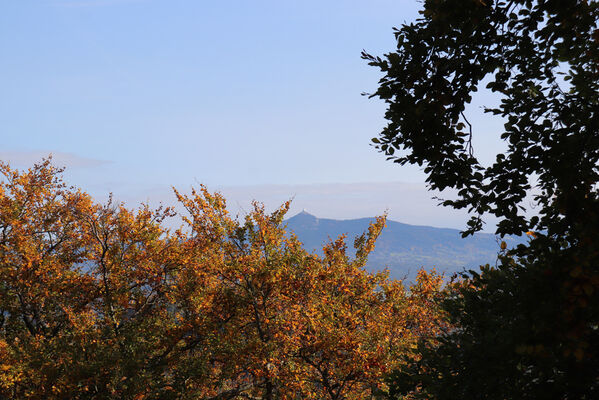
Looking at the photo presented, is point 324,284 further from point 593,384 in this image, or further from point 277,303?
point 593,384

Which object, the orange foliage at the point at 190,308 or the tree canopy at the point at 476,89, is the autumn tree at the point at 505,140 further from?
the orange foliage at the point at 190,308

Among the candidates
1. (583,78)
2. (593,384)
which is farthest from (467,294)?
(583,78)

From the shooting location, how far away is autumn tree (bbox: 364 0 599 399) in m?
5.55

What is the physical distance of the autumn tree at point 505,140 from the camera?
5.55 m

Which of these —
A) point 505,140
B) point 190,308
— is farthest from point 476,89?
point 190,308

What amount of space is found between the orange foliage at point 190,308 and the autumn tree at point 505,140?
312 inches

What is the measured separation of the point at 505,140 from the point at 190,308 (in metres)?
14.5

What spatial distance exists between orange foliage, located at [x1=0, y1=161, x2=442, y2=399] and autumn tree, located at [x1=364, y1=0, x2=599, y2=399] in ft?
26.0

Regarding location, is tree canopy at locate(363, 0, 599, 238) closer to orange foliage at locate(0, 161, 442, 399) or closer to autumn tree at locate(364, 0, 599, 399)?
autumn tree at locate(364, 0, 599, 399)

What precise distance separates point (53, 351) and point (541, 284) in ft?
52.9

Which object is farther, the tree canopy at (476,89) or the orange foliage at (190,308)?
the orange foliage at (190,308)

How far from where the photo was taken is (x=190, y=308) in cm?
1788

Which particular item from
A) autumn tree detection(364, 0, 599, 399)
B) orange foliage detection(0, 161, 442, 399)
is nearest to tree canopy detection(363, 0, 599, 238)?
autumn tree detection(364, 0, 599, 399)

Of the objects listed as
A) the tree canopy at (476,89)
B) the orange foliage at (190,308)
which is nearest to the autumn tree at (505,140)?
the tree canopy at (476,89)
